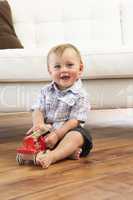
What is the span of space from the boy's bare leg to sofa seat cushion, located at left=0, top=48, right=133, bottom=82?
43cm

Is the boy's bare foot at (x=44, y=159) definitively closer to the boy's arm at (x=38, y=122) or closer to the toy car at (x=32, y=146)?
the toy car at (x=32, y=146)

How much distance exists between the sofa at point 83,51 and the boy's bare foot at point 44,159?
18.5 inches

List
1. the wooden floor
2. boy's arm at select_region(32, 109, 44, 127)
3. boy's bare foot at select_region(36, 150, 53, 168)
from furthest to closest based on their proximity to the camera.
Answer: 1. boy's arm at select_region(32, 109, 44, 127)
2. boy's bare foot at select_region(36, 150, 53, 168)
3. the wooden floor

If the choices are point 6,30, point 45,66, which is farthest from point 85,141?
point 6,30

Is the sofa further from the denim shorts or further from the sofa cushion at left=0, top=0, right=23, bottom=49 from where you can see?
the denim shorts

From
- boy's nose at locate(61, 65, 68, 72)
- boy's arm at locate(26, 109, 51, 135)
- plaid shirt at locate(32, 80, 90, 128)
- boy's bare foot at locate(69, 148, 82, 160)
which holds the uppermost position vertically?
boy's nose at locate(61, 65, 68, 72)

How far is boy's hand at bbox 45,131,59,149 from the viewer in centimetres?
154

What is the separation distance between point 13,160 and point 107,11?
1.64m

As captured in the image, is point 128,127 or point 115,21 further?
point 115,21

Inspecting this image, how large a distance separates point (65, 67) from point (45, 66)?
0.29 m

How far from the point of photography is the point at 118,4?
2924mm

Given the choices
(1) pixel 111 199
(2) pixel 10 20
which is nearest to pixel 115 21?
(2) pixel 10 20

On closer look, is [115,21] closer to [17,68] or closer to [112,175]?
[17,68]

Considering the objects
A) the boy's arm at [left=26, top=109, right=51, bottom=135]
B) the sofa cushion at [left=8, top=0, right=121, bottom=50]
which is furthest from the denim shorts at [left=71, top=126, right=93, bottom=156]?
the sofa cushion at [left=8, top=0, right=121, bottom=50]
